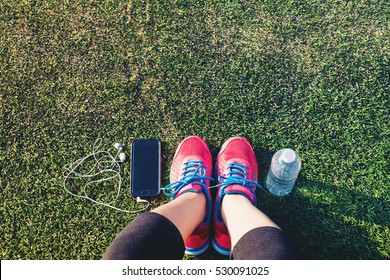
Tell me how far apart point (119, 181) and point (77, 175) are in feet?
1.08

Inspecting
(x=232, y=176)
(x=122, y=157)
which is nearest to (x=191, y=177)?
(x=232, y=176)

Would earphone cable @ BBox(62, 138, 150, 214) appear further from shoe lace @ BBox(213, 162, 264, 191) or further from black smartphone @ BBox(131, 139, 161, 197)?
shoe lace @ BBox(213, 162, 264, 191)

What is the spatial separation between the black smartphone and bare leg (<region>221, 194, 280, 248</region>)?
566 mm

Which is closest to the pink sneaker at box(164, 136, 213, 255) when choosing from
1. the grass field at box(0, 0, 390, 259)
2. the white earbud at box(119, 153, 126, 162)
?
the grass field at box(0, 0, 390, 259)

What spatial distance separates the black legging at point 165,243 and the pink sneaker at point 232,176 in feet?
1.50

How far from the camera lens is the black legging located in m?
1.73

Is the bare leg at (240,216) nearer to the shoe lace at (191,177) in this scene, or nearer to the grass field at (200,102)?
the shoe lace at (191,177)

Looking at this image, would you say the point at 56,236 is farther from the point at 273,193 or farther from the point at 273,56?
the point at 273,56

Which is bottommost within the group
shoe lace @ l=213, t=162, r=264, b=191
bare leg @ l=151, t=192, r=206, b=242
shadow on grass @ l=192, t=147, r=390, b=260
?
shadow on grass @ l=192, t=147, r=390, b=260

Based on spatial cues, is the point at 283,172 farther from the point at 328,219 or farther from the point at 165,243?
the point at 165,243

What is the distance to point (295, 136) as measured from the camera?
2.62 metres

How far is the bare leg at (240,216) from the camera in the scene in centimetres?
200

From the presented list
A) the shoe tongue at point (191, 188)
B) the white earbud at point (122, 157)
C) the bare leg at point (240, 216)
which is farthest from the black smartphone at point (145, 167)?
the bare leg at point (240, 216)

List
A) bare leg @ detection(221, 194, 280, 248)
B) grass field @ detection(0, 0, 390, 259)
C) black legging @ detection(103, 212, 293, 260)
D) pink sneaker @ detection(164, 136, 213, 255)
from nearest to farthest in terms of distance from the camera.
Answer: black legging @ detection(103, 212, 293, 260)
bare leg @ detection(221, 194, 280, 248)
pink sneaker @ detection(164, 136, 213, 255)
grass field @ detection(0, 0, 390, 259)
